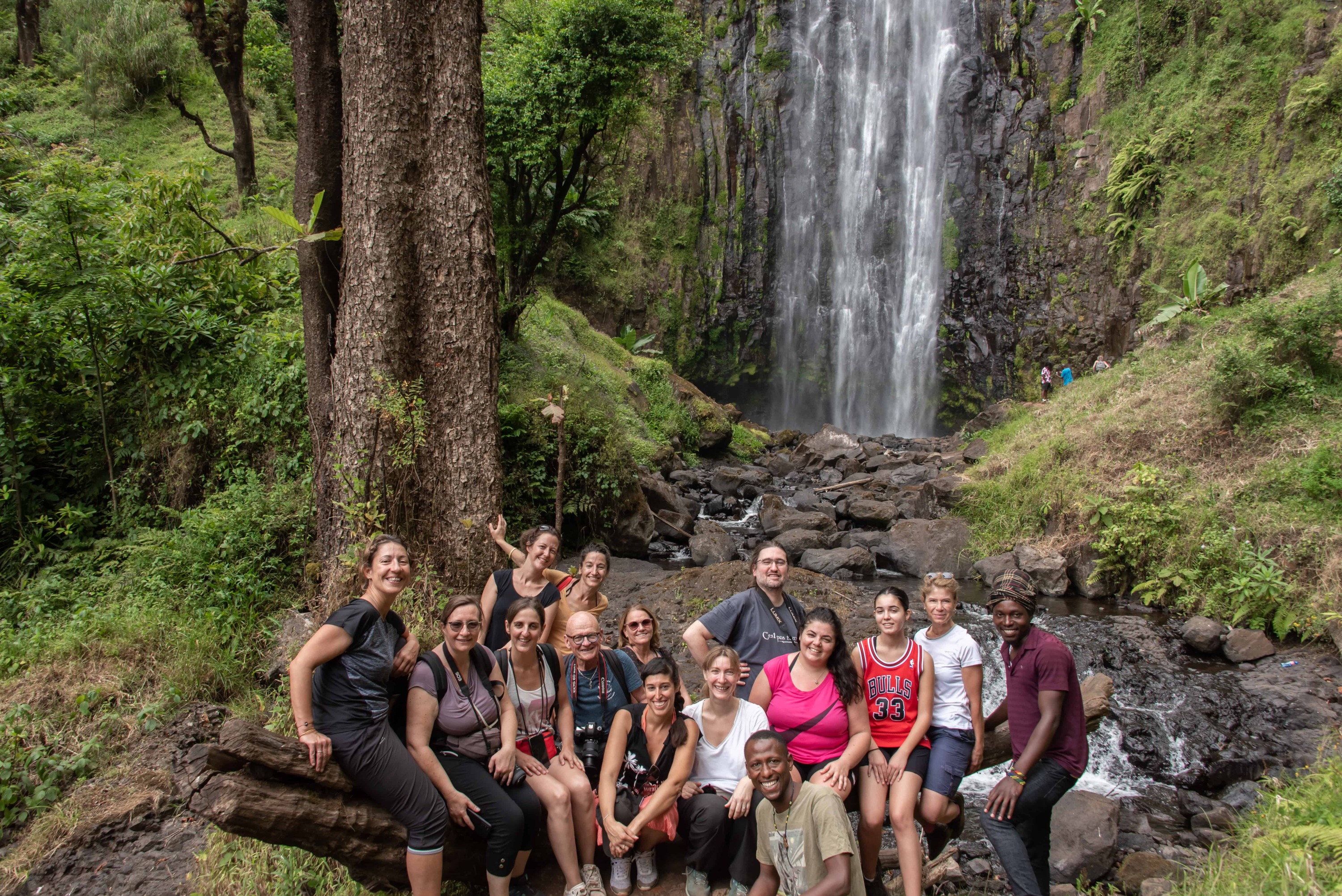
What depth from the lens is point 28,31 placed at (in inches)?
922

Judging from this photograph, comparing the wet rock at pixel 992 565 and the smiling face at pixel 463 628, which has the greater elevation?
the smiling face at pixel 463 628

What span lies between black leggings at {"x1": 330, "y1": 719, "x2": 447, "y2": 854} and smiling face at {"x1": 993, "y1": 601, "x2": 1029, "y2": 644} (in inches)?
108

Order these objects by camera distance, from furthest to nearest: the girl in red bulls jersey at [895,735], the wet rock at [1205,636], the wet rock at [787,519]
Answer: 1. the wet rock at [787,519]
2. the wet rock at [1205,636]
3. the girl in red bulls jersey at [895,735]

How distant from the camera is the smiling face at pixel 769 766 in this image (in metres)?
3.35

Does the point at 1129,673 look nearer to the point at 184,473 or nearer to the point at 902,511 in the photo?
the point at 902,511

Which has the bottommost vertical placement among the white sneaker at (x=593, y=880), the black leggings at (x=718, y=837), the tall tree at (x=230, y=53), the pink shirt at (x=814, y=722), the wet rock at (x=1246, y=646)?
the wet rock at (x=1246, y=646)

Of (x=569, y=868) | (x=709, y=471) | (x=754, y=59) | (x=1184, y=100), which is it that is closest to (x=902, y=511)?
(x=709, y=471)

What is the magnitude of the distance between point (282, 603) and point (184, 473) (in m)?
2.43

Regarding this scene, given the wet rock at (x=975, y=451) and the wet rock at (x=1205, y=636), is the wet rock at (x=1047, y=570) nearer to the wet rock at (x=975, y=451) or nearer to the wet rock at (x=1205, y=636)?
the wet rock at (x=1205, y=636)

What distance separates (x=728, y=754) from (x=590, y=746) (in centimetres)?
73

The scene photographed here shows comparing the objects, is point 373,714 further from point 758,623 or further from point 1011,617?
point 1011,617

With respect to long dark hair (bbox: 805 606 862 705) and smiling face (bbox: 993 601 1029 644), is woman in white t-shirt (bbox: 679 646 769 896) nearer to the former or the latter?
long dark hair (bbox: 805 606 862 705)

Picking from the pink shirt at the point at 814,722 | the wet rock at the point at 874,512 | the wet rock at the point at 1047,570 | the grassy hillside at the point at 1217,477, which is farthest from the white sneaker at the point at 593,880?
the wet rock at the point at 874,512

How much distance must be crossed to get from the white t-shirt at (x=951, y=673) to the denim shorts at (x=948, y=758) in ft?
0.10
